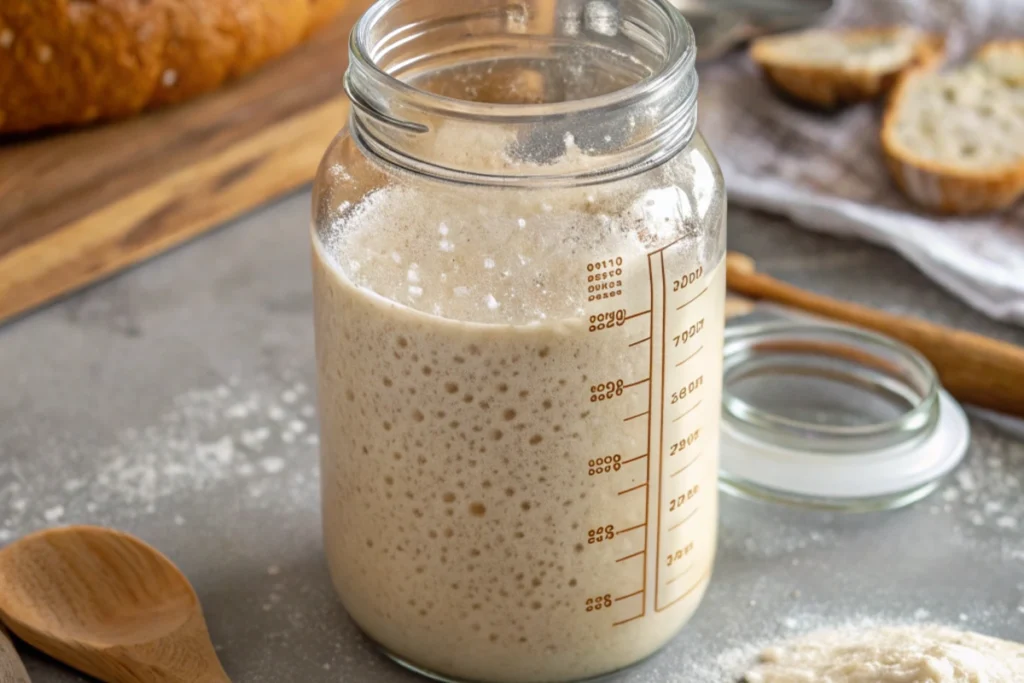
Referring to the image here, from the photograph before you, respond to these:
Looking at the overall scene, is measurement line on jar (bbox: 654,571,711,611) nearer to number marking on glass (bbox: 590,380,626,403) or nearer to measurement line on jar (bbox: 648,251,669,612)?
measurement line on jar (bbox: 648,251,669,612)

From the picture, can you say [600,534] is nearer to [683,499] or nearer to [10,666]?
[683,499]

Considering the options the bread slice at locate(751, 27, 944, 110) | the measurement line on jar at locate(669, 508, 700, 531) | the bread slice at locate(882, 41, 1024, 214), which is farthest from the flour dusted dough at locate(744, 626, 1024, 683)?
the bread slice at locate(751, 27, 944, 110)

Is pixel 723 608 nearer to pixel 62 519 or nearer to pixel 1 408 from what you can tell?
pixel 62 519

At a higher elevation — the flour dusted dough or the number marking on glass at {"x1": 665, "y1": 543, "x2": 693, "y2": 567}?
the number marking on glass at {"x1": 665, "y1": 543, "x2": 693, "y2": 567}

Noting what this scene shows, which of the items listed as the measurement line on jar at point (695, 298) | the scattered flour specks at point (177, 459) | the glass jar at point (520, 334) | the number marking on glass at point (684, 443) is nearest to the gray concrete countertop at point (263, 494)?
the scattered flour specks at point (177, 459)

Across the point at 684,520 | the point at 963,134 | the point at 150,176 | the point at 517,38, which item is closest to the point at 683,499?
the point at 684,520

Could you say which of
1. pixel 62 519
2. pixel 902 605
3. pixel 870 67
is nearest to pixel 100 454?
pixel 62 519

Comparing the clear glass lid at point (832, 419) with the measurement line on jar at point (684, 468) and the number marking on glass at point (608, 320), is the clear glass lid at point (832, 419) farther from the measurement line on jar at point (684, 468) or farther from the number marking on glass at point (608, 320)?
the number marking on glass at point (608, 320)
